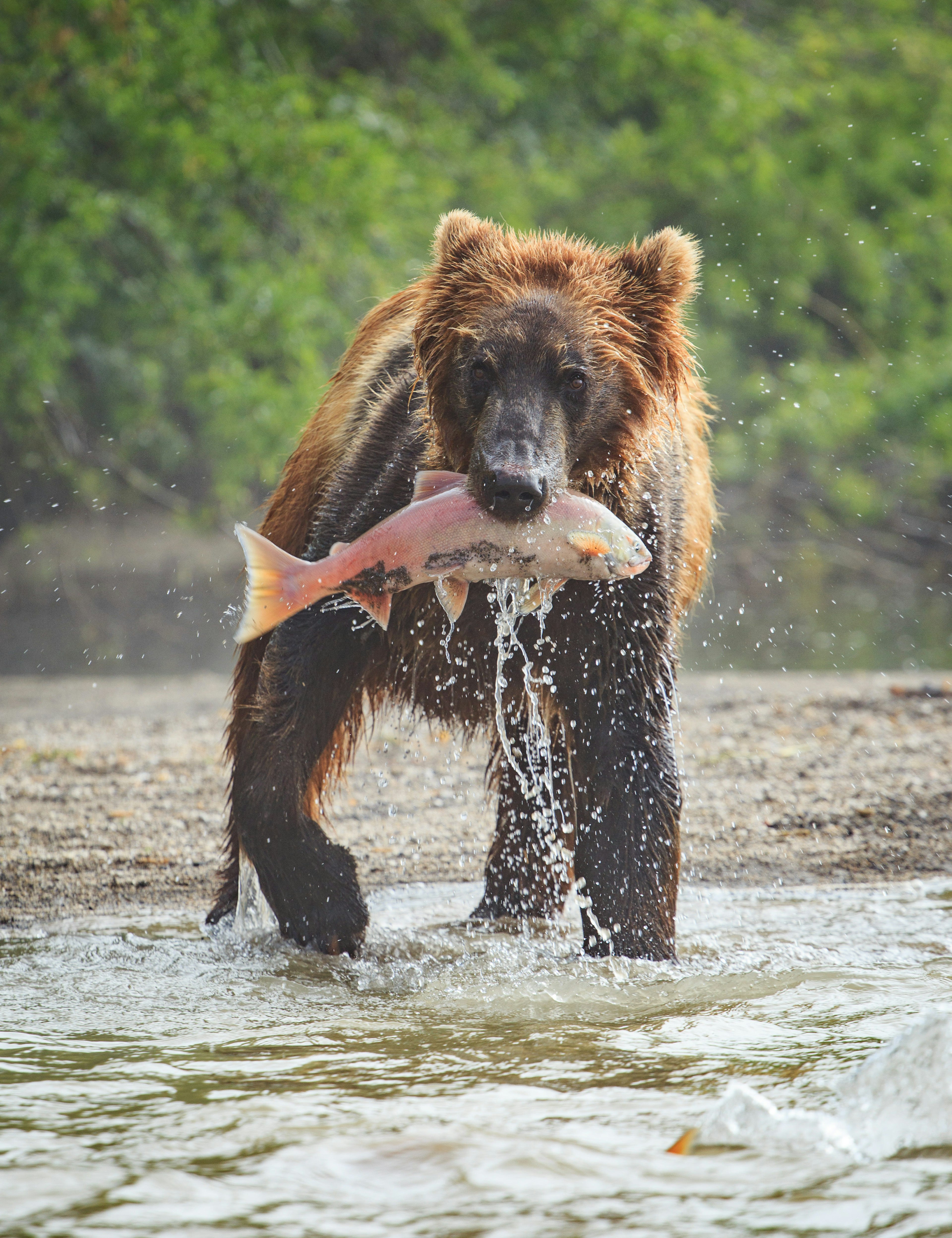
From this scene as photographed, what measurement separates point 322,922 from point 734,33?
48.3 ft

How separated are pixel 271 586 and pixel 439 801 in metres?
2.81

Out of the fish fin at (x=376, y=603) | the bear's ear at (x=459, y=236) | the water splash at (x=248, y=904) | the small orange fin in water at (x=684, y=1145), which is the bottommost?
the small orange fin in water at (x=684, y=1145)

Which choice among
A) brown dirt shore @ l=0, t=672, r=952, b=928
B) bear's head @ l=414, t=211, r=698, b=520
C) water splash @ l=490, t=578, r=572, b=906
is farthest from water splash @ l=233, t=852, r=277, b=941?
bear's head @ l=414, t=211, r=698, b=520

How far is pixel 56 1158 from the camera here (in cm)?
242

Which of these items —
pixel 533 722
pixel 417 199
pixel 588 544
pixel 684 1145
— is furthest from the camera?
pixel 417 199

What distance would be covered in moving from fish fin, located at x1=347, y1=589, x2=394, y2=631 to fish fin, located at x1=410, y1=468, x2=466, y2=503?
0.27 meters

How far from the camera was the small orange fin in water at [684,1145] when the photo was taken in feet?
8.08

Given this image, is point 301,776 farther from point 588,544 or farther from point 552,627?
point 588,544

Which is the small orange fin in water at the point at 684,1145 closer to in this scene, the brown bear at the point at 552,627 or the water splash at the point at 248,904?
the brown bear at the point at 552,627

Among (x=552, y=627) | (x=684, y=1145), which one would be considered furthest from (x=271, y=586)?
(x=684, y=1145)

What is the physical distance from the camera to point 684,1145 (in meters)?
2.48

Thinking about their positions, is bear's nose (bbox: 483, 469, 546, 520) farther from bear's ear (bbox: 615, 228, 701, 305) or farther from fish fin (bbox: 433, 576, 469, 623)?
bear's ear (bbox: 615, 228, 701, 305)

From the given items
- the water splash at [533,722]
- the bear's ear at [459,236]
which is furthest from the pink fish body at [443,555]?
the bear's ear at [459,236]

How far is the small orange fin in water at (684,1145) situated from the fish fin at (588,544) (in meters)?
1.47
